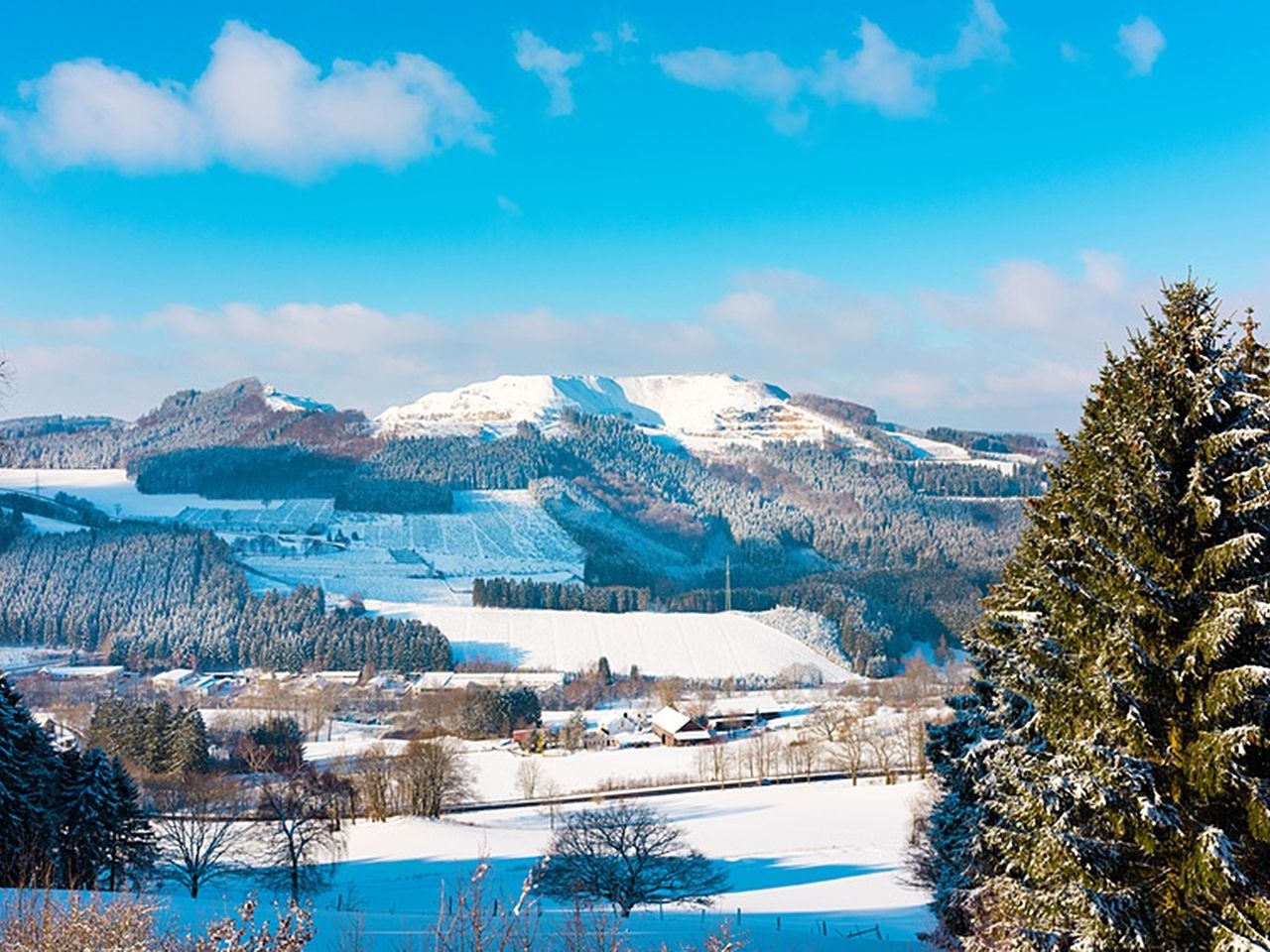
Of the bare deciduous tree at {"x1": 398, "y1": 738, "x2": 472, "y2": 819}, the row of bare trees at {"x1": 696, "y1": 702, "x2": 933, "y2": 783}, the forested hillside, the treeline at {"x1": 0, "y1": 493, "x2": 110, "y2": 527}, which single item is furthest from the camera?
the treeline at {"x1": 0, "y1": 493, "x2": 110, "y2": 527}

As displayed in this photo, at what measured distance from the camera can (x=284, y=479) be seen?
581 feet

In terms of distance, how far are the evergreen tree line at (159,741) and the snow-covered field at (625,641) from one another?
1679 inches

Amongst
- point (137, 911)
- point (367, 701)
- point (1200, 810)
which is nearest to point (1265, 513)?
point (1200, 810)

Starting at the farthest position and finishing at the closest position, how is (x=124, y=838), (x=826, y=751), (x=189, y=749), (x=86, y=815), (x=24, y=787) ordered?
(x=826, y=751), (x=189, y=749), (x=124, y=838), (x=86, y=815), (x=24, y=787)

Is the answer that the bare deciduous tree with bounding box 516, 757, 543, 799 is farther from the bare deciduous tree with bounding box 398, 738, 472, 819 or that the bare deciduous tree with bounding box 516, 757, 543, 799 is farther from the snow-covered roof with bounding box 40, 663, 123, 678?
the snow-covered roof with bounding box 40, 663, 123, 678

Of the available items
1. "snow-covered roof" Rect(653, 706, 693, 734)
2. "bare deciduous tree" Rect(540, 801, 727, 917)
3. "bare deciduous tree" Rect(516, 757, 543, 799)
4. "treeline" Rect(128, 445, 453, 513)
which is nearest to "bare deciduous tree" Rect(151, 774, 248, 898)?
"bare deciduous tree" Rect(540, 801, 727, 917)

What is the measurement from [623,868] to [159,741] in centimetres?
3298

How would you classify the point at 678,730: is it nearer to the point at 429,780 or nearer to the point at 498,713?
the point at 498,713

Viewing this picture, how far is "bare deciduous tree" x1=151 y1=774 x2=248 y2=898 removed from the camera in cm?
2467

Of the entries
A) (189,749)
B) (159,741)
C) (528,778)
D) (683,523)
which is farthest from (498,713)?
(683,523)

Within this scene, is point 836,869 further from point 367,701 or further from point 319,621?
point 319,621

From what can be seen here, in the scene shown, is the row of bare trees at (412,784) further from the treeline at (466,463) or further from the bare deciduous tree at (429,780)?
the treeline at (466,463)

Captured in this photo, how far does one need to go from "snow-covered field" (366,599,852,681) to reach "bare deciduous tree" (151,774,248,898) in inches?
2217

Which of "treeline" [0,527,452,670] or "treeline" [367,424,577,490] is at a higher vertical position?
"treeline" [367,424,577,490]
